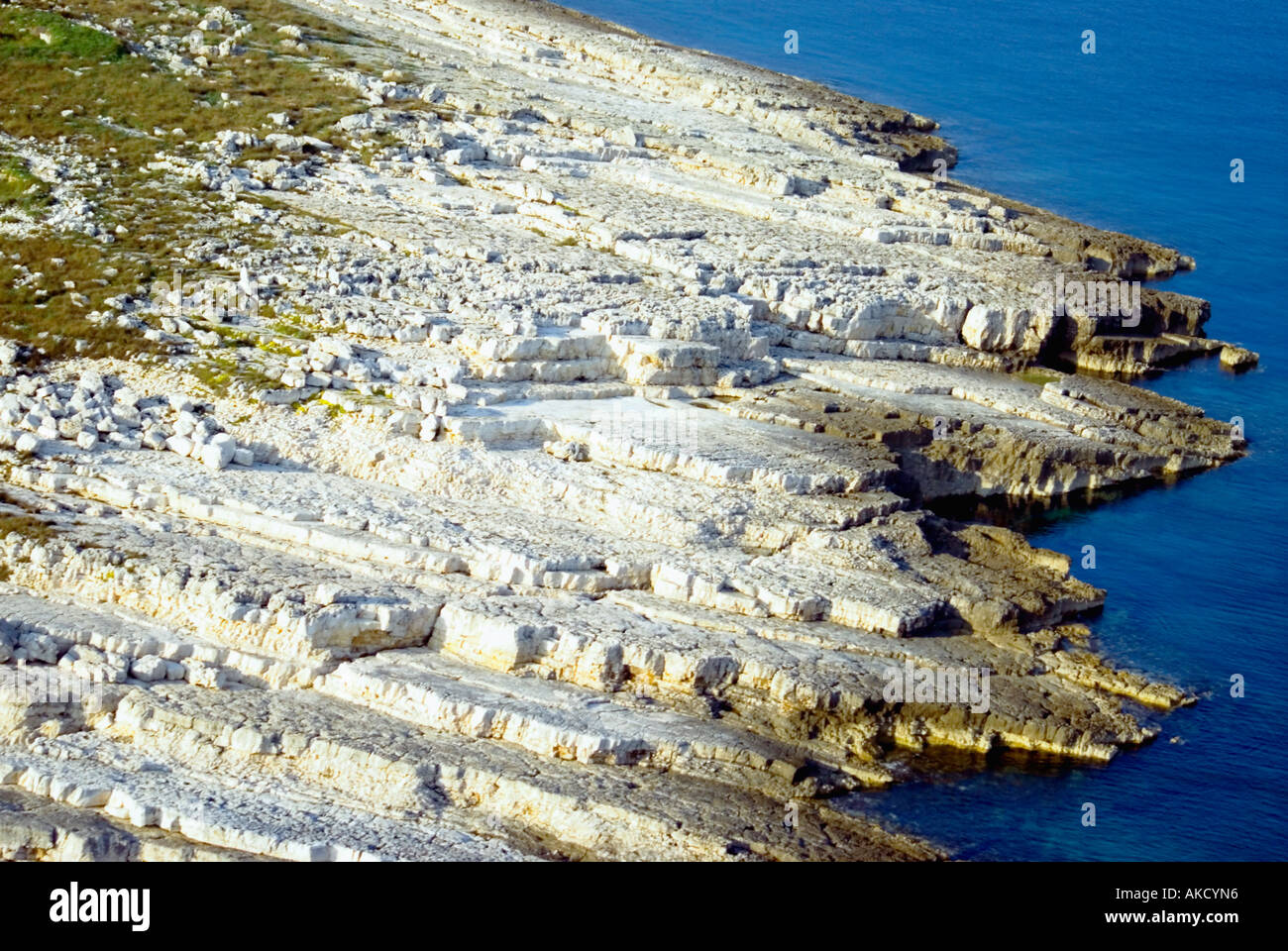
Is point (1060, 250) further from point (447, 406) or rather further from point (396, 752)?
point (396, 752)

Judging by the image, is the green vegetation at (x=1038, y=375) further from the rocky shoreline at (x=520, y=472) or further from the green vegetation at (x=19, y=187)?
the green vegetation at (x=19, y=187)

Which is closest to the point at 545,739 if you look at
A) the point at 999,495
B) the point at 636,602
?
the point at 636,602

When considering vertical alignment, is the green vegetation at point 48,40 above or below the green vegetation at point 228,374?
above

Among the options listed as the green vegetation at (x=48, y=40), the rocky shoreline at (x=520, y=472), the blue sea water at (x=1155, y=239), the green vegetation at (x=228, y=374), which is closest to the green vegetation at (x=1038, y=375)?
the rocky shoreline at (x=520, y=472)

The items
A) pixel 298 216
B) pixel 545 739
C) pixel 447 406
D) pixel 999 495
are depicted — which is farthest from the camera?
pixel 298 216

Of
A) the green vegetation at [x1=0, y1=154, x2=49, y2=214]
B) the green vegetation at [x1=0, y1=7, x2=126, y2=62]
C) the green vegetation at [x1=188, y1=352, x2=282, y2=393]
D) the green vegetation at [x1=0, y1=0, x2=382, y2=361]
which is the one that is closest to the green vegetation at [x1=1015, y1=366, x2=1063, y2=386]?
the green vegetation at [x1=188, y1=352, x2=282, y2=393]

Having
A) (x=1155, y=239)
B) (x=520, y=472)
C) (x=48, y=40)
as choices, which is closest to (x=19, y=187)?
(x=48, y=40)
